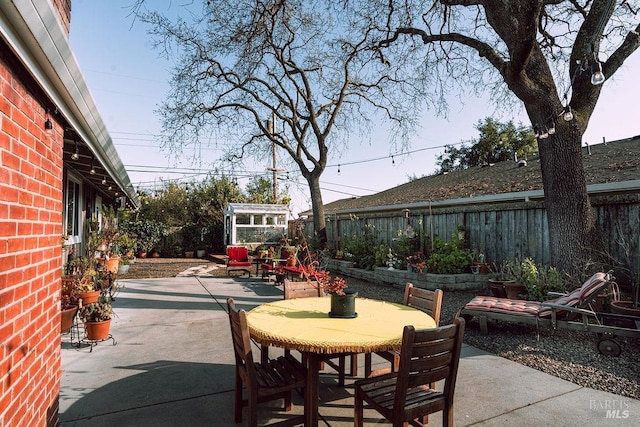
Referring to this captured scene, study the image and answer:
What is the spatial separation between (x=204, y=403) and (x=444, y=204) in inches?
357

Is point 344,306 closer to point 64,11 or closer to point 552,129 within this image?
point 64,11

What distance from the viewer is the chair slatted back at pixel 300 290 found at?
388cm

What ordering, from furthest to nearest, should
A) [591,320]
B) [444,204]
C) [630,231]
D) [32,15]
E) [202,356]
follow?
[444,204], [630,231], [591,320], [202,356], [32,15]

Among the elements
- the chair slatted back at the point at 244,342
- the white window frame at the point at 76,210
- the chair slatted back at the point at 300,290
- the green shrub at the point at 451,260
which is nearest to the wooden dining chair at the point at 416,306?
the chair slatted back at the point at 300,290

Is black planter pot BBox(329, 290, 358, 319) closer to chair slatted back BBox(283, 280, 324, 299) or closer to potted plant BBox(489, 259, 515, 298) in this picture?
chair slatted back BBox(283, 280, 324, 299)

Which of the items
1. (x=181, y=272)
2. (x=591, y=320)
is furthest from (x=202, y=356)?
(x=181, y=272)

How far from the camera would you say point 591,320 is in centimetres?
461

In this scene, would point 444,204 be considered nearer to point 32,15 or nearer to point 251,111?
point 251,111

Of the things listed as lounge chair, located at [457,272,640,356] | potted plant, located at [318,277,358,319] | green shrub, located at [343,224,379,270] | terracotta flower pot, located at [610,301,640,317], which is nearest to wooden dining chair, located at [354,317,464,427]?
potted plant, located at [318,277,358,319]

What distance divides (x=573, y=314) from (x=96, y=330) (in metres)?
5.81

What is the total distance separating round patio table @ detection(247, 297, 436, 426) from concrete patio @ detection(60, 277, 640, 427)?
718 mm

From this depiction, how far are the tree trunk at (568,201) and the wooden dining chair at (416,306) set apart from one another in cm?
384

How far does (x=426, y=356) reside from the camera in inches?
80.4

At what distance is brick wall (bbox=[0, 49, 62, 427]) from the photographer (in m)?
1.58
